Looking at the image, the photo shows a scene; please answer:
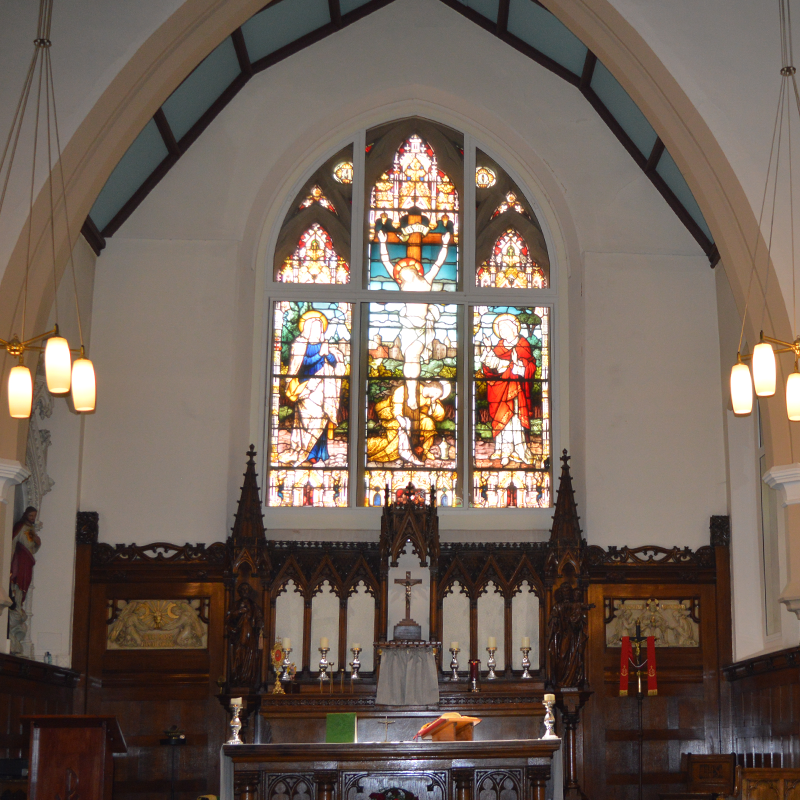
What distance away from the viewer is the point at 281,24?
500 inches

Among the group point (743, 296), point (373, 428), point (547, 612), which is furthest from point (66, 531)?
point (743, 296)

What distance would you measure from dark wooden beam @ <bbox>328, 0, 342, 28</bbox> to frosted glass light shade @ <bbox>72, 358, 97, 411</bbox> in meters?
7.39

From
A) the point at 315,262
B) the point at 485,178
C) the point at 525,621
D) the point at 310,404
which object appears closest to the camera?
the point at 525,621

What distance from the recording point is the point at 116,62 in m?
9.12

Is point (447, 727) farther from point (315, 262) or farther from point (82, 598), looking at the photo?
point (315, 262)

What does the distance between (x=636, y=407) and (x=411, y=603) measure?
3.03 m

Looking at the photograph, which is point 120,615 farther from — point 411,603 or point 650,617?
point 650,617

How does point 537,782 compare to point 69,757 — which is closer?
point 69,757

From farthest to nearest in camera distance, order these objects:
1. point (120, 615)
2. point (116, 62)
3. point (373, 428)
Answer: point (373, 428) → point (120, 615) → point (116, 62)

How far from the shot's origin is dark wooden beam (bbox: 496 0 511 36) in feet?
41.9

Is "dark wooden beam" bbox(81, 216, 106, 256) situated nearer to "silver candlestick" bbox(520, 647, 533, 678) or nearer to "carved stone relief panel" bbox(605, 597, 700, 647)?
"silver candlestick" bbox(520, 647, 533, 678)

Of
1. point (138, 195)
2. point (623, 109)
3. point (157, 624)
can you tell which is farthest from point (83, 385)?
point (623, 109)

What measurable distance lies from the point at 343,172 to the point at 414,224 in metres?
0.99

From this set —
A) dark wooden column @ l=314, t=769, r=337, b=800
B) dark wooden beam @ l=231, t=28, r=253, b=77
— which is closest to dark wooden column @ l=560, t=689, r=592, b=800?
dark wooden column @ l=314, t=769, r=337, b=800
